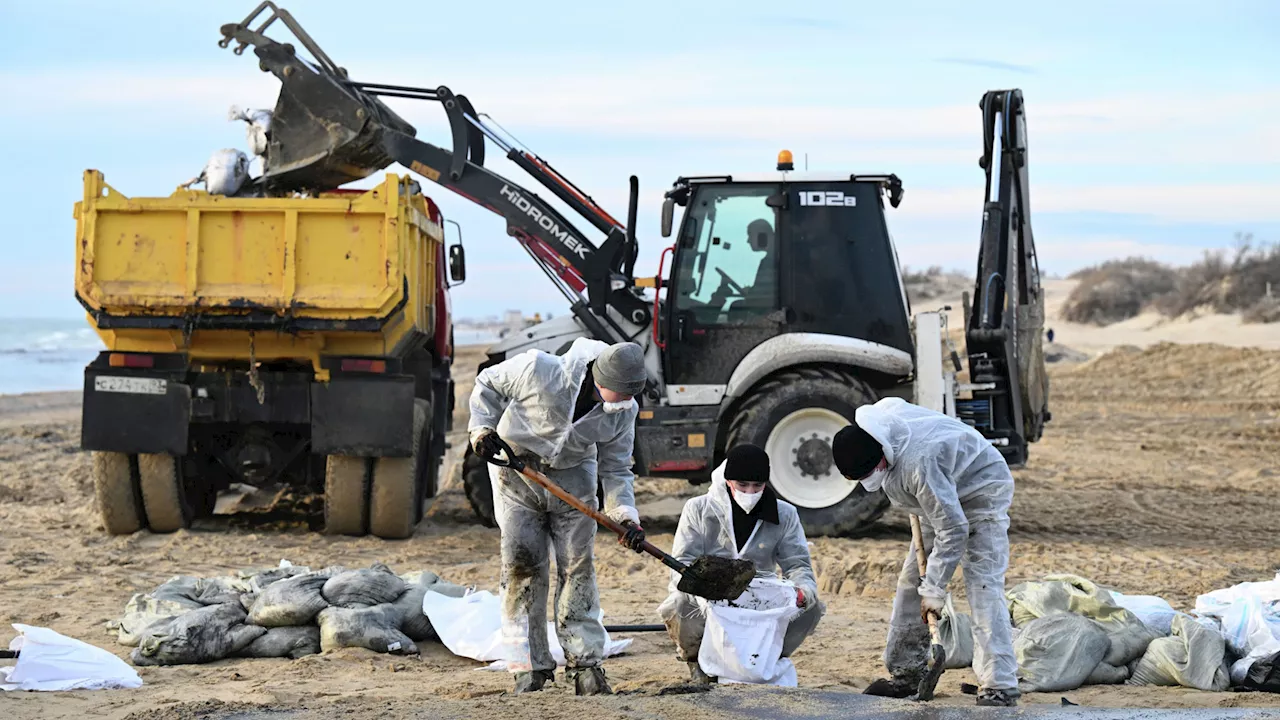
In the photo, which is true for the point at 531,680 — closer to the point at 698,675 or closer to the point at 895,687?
the point at 698,675

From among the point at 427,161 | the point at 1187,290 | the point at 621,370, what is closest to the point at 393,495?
the point at 427,161

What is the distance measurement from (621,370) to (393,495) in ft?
16.4

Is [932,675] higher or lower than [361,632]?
higher

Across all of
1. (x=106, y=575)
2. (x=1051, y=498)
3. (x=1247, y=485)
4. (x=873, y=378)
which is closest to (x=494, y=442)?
(x=106, y=575)

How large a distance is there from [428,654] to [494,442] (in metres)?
1.77

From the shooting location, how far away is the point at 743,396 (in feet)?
35.9

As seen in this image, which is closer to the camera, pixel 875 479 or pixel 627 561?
pixel 875 479

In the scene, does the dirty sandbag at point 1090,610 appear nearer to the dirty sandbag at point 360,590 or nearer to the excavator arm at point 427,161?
the dirty sandbag at point 360,590

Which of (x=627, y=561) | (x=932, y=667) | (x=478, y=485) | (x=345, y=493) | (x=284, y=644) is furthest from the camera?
(x=478, y=485)

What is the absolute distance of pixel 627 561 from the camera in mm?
10336

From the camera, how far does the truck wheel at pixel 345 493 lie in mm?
10648

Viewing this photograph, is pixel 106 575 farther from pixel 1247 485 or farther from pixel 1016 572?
pixel 1247 485

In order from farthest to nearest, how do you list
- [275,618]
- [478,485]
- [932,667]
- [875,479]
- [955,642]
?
[478,485] → [275,618] → [955,642] → [932,667] → [875,479]

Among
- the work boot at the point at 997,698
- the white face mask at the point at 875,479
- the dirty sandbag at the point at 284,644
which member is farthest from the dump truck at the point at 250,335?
the work boot at the point at 997,698
